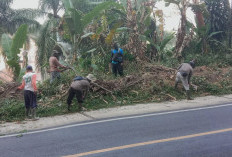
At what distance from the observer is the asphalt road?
515 centimetres

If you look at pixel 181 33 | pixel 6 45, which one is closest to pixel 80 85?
pixel 6 45

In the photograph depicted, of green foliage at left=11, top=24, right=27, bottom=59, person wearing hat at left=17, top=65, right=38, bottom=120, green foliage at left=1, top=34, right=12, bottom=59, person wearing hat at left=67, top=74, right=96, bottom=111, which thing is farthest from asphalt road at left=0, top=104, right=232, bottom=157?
green foliage at left=1, top=34, right=12, bottom=59

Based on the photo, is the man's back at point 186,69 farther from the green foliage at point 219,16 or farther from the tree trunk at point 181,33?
the green foliage at point 219,16

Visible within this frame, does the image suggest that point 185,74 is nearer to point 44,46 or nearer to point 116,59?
point 116,59

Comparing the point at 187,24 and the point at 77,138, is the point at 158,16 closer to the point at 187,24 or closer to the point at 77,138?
the point at 187,24

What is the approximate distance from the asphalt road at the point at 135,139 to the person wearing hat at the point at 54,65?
384 cm

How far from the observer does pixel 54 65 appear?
34.6 feet

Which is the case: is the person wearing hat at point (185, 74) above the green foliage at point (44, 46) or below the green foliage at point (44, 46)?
below

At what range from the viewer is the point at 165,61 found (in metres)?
15.4

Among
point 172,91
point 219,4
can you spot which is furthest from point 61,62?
point 219,4

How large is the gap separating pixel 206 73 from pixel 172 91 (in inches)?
121

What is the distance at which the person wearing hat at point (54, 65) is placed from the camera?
1045 centimetres

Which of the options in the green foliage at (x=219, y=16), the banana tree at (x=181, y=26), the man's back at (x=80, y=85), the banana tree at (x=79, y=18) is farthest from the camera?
the green foliage at (x=219, y=16)

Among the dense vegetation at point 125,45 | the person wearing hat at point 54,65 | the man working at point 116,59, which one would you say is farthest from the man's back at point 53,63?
the man working at point 116,59
